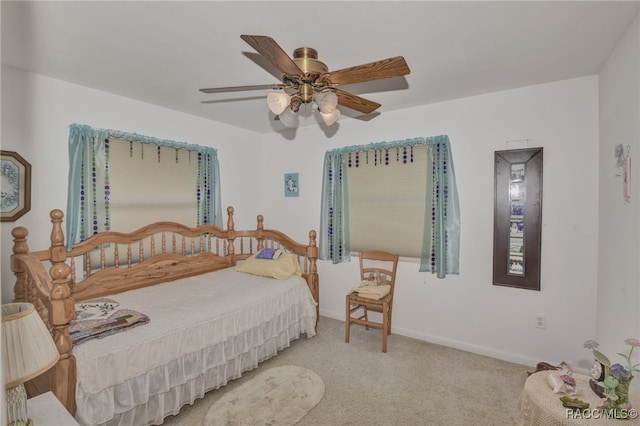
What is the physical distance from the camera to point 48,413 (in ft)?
4.97

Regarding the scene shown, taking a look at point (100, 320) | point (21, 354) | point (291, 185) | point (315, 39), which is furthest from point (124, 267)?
point (315, 39)

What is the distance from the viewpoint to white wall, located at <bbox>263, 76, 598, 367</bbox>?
2869 mm

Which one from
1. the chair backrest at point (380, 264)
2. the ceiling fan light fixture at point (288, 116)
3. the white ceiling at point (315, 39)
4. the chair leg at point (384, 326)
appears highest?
the white ceiling at point (315, 39)

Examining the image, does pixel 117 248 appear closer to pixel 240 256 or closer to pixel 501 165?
pixel 240 256

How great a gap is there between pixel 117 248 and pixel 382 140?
2.99 meters

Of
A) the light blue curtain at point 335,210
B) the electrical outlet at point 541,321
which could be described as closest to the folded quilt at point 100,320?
the light blue curtain at point 335,210

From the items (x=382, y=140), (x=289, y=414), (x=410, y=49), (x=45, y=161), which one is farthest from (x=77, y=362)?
(x=382, y=140)

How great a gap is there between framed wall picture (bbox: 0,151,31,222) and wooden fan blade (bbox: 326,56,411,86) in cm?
257

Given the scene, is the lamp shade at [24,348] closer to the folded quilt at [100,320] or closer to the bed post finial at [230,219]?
the folded quilt at [100,320]

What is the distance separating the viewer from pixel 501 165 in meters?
3.17

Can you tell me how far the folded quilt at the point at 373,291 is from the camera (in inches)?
137

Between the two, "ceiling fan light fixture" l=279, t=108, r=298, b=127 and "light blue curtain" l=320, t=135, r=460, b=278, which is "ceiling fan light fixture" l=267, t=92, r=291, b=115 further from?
"light blue curtain" l=320, t=135, r=460, b=278

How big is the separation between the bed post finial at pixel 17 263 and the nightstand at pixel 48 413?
131cm

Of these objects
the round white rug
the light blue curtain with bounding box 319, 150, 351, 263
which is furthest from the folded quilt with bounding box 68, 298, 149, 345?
the light blue curtain with bounding box 319, 150, 351, 263
